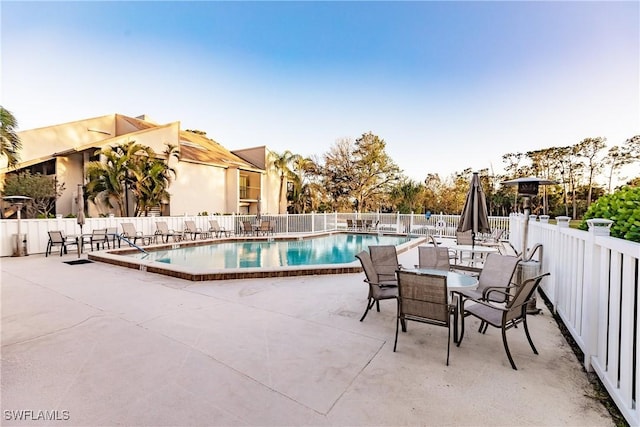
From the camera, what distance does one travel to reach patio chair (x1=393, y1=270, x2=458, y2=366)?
9.36ft

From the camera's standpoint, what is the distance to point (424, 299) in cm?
296

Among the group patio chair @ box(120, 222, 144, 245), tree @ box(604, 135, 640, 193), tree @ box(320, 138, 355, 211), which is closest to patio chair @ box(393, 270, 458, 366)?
patio chair @ box(120, 222, 144, 245)

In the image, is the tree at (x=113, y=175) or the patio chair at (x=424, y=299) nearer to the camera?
the patio chair at (x=424, y=299)

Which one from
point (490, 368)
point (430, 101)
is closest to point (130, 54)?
point (430, 101)

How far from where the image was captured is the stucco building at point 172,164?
597 inches

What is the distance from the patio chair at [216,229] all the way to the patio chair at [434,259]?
11.1 m

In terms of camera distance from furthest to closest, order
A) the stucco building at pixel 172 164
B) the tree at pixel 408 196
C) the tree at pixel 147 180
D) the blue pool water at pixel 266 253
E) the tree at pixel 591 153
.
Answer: the tree at pixel 591 153
the tree at pixel 408 196
the stucco building at pixel 172 164
the tree at pixel 147 180
the blue pool water at pixel 266 253

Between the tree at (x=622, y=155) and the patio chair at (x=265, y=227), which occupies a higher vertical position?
the tree at (x=622, y=155)

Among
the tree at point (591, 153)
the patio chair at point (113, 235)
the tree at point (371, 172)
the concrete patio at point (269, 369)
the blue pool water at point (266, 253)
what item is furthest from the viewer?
the tree at point (591, 153)

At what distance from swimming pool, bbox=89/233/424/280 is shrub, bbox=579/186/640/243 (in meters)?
4.24

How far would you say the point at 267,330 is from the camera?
3.58 meters

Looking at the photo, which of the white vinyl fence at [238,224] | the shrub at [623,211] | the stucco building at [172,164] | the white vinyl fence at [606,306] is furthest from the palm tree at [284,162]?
the shrub at [623,211]

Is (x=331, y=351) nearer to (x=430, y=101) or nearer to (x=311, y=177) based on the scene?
(x=430, y=101)

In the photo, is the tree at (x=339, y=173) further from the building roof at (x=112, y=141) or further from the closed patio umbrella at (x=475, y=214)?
the closed patio umbrella at (x=475, y=214)
